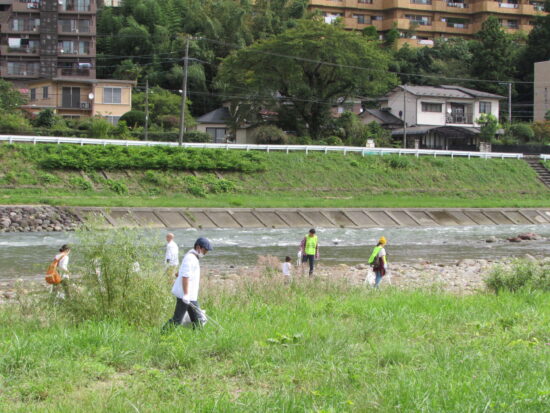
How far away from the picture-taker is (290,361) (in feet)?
27.0

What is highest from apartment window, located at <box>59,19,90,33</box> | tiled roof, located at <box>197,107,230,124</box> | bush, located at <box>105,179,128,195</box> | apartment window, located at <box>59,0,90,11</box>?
apartment window, located at <box>59,0,90,11</box>

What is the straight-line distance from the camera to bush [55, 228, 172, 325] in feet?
31.9

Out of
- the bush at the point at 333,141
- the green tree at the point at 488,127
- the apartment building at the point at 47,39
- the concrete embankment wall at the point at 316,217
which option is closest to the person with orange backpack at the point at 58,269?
the concrete embankment wall at the point at 316,217

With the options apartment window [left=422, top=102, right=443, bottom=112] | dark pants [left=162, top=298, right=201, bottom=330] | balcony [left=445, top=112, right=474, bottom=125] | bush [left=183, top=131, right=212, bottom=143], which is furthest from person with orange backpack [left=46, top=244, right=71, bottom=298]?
balcony [left=445, top=112, right=474, bottom=125]

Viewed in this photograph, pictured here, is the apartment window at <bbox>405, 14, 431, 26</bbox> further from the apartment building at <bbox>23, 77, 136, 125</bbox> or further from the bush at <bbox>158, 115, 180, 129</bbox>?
the bush at <bbox>158, 115, 180, 129</bbox>

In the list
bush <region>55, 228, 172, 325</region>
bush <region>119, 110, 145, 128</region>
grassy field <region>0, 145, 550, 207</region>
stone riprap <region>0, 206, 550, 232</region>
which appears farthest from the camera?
bush <region>119, 110, 145, 128</region>

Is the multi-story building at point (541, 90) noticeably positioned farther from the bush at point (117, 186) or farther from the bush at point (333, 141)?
the bush at point (117, 186)

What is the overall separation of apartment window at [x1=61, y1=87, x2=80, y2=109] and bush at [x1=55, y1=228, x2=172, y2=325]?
54495 millimetres

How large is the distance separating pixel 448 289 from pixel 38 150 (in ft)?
97.3

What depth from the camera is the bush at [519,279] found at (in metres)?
14.3

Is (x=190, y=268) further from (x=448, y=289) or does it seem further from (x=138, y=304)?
(x=448, y=289)

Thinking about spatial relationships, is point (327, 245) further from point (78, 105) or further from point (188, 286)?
point (78, 105)

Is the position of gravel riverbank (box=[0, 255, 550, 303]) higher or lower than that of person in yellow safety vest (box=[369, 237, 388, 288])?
lower

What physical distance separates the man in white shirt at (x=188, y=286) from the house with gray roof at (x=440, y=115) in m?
57.5
